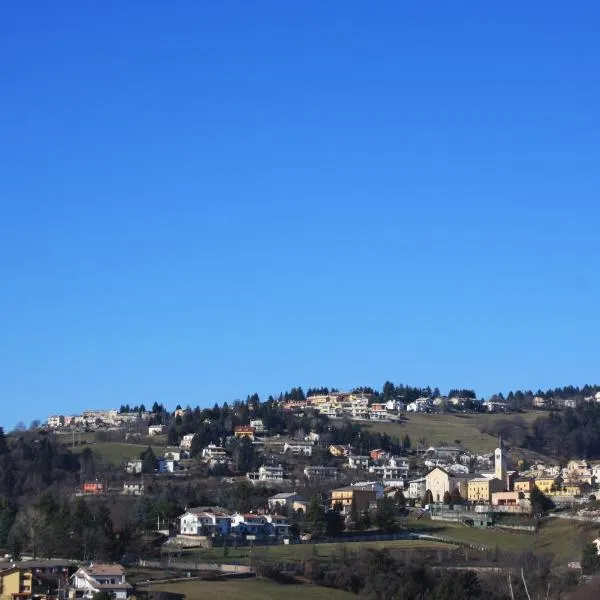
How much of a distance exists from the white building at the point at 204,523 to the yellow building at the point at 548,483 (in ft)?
96.7

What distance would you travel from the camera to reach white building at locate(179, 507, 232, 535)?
71188 millimetres

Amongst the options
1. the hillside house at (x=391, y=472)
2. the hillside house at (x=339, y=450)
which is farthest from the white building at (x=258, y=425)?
the hillside house at (x=391, y=472)

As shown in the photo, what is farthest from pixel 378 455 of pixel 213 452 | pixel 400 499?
pixel 400 499

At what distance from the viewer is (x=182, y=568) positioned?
2334 inches

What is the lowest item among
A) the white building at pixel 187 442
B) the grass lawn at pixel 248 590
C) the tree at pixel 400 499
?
the grass lawn at pixel 248 590

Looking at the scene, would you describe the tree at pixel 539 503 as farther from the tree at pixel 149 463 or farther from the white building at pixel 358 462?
the white building at pixel 358 462

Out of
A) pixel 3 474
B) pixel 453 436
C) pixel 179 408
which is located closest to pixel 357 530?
pixel 3 474

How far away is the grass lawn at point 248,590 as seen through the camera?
52.1 m

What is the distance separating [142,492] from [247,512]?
12.3 metres

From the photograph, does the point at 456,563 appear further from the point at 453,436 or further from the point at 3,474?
the point at 453,436

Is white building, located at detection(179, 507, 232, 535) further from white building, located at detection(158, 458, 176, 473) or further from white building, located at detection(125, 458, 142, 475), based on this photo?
white building, located at detection(158, 458, 176, 473)

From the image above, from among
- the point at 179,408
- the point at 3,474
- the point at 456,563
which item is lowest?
the point at 456,563

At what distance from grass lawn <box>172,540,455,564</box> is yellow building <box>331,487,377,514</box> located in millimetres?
15124

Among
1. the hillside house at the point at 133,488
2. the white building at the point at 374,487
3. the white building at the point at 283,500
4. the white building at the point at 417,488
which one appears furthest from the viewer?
the white building at the point at 417,488
